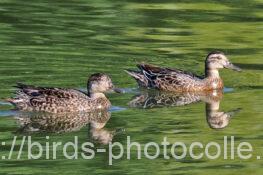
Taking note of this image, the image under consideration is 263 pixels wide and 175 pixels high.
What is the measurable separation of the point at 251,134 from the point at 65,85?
3.80m

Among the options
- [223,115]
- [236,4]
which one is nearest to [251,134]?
[223,115]

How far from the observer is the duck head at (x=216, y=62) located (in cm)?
1984

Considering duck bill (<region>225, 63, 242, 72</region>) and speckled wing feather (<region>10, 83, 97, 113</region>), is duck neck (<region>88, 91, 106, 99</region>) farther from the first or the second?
duck bill (<region>225, 63, 242, 72</region>)

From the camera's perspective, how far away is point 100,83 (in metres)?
17.6

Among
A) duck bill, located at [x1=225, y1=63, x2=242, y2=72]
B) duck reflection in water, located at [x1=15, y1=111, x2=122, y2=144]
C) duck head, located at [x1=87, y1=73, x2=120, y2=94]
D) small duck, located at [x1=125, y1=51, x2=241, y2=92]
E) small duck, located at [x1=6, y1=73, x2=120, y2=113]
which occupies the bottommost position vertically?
duck reflection in water, located at [x1=15, y1=111, x2=122, y2=144]

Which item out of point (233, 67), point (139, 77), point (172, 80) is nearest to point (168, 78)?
point (172, 80)

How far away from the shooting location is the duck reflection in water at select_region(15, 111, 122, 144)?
52.2 ft

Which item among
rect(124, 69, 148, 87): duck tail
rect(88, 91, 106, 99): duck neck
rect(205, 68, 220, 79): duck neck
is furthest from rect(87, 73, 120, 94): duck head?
rect(205, 68, 220, 79): duck neck

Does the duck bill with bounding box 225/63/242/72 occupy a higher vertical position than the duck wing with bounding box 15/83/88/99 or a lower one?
higher

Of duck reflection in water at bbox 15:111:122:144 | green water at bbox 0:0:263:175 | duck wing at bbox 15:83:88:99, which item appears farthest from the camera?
duck wing at bbox 15:83:88:99

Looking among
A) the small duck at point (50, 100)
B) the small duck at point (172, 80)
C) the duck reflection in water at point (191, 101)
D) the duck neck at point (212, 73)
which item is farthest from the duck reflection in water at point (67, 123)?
the duck neck at point (212, 73)

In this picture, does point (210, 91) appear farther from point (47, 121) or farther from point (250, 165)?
point (250, 165)

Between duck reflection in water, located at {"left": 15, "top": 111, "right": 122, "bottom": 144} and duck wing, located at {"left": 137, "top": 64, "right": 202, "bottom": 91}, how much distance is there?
7.21 feet

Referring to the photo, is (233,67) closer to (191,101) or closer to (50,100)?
(191,101)
